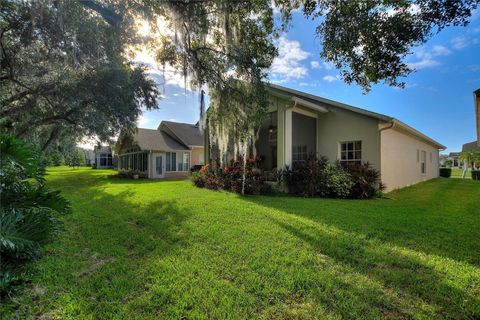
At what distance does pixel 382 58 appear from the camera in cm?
411

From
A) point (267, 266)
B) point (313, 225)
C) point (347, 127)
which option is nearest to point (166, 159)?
point (347, 127)

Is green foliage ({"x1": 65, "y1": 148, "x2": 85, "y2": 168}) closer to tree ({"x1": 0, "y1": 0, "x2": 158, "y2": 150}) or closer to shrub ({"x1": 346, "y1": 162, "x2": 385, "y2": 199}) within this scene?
tree ({"x1": 0, "y1": 0, "x2": 158, "y2": 150})

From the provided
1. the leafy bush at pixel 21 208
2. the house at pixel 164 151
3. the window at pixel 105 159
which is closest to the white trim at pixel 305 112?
the leafy bush at pixel 21 208

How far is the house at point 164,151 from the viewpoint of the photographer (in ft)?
63.3

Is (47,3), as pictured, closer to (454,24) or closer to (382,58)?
A: (382,58)

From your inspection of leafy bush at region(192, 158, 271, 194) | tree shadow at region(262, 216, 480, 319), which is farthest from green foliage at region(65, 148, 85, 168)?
tree shadow at region(262, 216, 480, 319)

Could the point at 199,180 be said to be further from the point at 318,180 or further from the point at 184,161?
the point at 184,161

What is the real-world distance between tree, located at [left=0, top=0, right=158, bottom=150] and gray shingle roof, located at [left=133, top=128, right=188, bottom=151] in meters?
6.46

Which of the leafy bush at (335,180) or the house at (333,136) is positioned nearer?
the leafy bush at (335,180)

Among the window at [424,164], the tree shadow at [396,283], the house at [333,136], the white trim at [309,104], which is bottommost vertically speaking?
the tree shadow at [396,283]

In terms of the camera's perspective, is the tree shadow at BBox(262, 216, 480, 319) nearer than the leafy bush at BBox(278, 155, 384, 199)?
Yes

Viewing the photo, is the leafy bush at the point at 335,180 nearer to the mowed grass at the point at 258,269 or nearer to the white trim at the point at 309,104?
the white trim at the point at 309,104

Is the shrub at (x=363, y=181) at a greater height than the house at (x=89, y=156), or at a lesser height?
lesser

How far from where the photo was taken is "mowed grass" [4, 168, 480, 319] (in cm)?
230
